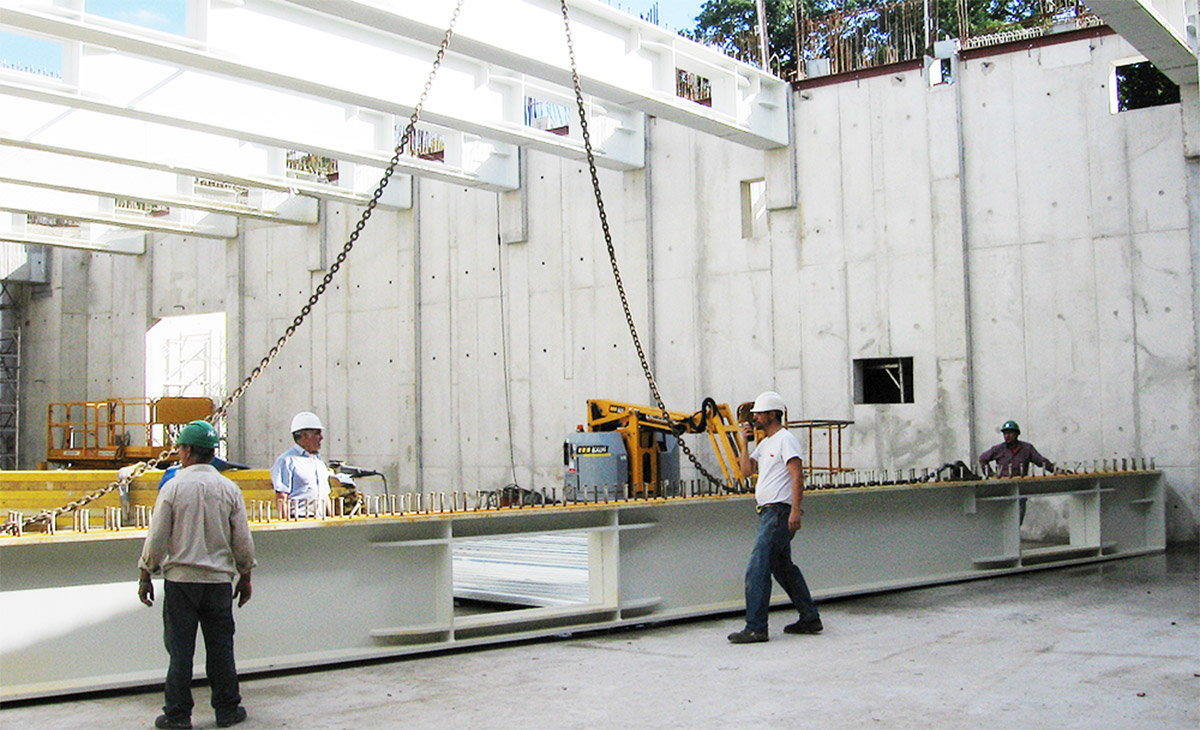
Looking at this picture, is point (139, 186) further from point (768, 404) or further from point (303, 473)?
point (768, 404)

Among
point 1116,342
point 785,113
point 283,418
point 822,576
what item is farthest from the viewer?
point 283,418

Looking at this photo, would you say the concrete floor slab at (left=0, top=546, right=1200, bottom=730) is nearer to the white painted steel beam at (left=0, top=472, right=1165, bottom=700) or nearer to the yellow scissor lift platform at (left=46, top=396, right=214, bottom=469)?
the white painted steel beam at (left=0, top=472, right=1165, bottom=700)

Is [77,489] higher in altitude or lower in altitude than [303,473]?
lower

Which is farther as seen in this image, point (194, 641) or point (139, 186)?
point (139, 186)

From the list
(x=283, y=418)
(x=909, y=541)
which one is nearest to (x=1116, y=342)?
(x=909, y=541)

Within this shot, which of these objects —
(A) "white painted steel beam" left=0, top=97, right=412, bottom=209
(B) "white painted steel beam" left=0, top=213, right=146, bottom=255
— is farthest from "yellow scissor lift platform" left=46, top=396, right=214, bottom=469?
(A) "white painted steel beam" left=0, top=97, right=412, bottom=209

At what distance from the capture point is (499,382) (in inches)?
790

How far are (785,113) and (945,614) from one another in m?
9.78

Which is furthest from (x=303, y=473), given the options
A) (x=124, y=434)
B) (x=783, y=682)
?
(x=124, y=434)

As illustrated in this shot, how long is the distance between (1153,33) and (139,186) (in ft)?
51.4

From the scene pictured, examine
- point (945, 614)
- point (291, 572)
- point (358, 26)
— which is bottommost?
point (945, 614)

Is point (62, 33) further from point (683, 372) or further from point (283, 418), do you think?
point (283, 418)

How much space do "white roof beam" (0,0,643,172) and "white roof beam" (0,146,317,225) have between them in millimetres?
4529

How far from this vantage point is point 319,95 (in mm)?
13766
